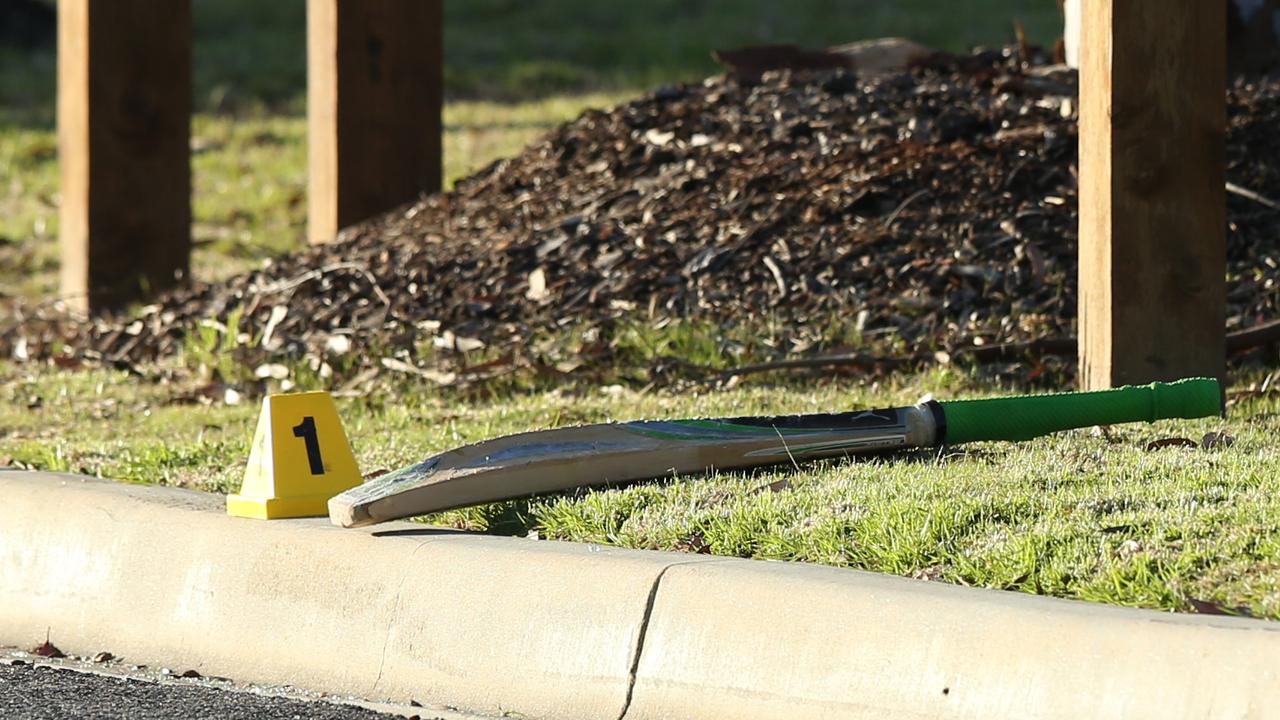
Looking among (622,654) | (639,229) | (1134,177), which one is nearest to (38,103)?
(639,229)

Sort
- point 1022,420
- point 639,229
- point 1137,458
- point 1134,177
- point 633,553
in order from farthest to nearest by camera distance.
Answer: point 639,229 < point 1134,177 < point 1022,420 < point 1137,458 < point 633,553

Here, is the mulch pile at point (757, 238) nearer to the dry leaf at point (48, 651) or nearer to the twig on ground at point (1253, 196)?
the twig on ground at point (1253, 196)

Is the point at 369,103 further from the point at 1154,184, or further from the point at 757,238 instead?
the point at 1154,184

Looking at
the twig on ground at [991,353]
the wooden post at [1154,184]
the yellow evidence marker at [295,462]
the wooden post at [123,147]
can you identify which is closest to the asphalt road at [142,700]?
the yellow evidence marker at [295,462]

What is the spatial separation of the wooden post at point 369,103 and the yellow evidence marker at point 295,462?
17.6ft

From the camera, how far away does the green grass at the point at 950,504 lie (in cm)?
381

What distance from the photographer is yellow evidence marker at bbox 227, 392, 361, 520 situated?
472 centimetres

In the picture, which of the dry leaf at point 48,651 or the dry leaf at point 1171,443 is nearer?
the dry leaf at point 48,651

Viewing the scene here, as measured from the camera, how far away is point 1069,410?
205 inches

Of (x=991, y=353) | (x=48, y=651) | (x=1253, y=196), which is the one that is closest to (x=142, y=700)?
(x=48, y=651)

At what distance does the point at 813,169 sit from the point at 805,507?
4.43m

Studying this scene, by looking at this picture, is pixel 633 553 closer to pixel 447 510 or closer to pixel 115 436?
pixel 447 510

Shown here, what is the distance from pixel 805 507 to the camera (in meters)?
4.45

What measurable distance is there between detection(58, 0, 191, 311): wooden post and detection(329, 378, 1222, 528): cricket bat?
5.96 meters
